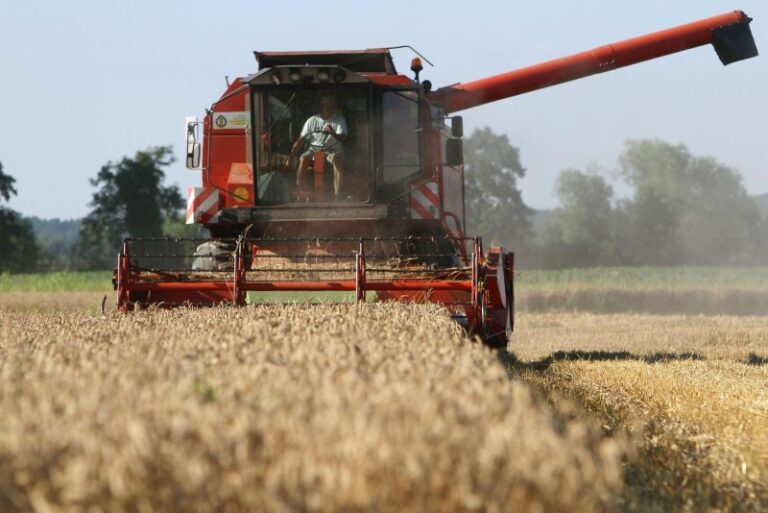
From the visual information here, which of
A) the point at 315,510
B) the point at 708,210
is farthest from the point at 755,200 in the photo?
the point at 315,510

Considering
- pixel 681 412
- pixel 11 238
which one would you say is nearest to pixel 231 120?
pixel 681 412

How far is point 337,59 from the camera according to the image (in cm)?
1080

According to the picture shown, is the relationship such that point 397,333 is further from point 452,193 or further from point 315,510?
point 452,193

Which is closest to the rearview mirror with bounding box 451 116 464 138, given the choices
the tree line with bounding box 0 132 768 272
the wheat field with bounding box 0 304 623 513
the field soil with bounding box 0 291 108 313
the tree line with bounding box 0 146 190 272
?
the wheat field with bounding box 0 304 623 513

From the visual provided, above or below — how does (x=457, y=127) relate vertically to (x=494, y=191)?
below

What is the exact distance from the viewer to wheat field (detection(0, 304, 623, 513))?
9.00ft

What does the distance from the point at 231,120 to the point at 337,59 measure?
111cm

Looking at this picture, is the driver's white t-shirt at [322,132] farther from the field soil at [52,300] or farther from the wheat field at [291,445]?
the field soil at [52,300]

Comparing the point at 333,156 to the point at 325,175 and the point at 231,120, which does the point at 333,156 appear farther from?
the point at 231,120

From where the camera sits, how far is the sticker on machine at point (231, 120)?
10.6 metres

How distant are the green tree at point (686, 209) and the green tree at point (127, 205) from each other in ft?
85.3

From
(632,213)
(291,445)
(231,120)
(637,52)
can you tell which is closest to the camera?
(291,445)

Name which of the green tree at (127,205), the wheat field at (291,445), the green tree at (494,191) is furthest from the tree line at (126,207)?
the wheat field at (291,445)

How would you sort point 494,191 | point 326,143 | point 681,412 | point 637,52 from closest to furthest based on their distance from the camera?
1. point 681,412
2. point 326,143
3. point 637,52
4. point 494,191
